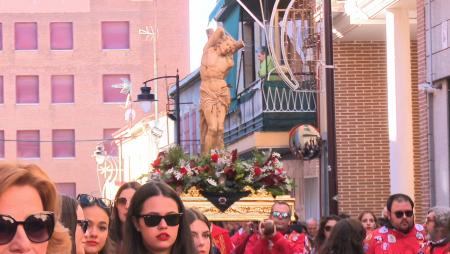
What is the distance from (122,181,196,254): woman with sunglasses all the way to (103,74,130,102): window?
224 feet

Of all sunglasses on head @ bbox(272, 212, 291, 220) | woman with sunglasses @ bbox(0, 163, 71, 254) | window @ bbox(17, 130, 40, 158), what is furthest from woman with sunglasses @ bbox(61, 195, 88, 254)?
window @ bbox(17, 130, 40, 158)

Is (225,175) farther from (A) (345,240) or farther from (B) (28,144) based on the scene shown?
(B) (28,144)

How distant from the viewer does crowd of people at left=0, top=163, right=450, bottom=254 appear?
3.80 metres

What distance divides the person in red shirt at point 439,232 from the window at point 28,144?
2478 inches

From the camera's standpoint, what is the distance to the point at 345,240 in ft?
33.6

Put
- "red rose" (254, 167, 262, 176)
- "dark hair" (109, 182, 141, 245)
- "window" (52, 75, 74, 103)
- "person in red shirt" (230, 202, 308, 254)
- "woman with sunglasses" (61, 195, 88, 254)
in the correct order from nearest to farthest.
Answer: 1. "woman with sunglasses" (61, 195, 88, 254)
2. "dark hair" (109, 182, 141, 245)
3. "person in red shirt" (230, 202, 308, 254)
4. "red rose" (254, 167, 262, 176)
5. "window" (52, 75, 74, 103)

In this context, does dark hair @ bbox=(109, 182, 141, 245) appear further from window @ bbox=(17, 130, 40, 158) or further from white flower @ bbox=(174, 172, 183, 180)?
window @ bbox=(17, 130, 40, 158)

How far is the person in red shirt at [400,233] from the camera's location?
37.9 ft

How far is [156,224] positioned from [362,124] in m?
20.1

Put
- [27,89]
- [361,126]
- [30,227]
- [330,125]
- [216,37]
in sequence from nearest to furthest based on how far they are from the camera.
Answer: [30,227] → [330,125] → [216,37] → [361,126] → [27,89]

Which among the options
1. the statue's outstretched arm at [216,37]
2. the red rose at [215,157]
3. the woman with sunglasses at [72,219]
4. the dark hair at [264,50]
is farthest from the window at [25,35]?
the woman with sunglasses at [72,219]

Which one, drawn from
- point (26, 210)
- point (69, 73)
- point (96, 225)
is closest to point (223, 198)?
point (96, 225)

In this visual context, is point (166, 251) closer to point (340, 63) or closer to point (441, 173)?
point (441, 173)

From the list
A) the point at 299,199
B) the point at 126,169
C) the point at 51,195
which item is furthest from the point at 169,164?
the point at 126,169
